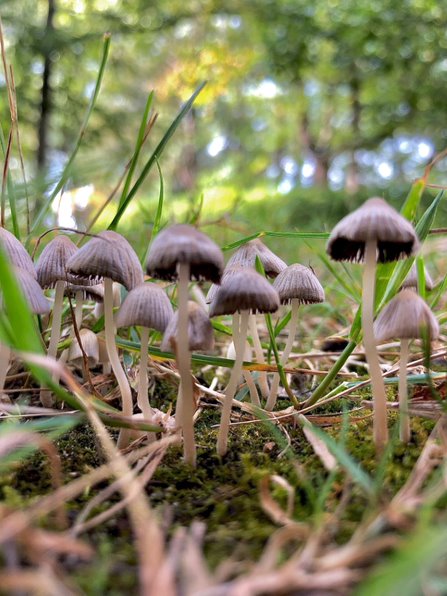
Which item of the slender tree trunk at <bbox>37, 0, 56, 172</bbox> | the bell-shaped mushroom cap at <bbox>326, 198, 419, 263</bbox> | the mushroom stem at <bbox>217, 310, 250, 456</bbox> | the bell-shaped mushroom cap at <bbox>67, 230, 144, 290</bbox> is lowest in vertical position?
the mushroom stem at <bbox>217, 310, 250, 456</bbox>

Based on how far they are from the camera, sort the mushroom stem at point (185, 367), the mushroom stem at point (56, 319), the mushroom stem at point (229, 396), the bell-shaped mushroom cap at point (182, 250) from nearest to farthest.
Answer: the bell-shaped mushroom cap at point (182, 250) < the mushroom stem at point (185, 367) < the mushroom stem at point (229, 396) < the mushroom stem at point (56, 319)

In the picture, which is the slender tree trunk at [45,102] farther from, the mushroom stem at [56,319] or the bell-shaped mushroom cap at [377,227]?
the bell-shaped mushroom cap at [377,227]

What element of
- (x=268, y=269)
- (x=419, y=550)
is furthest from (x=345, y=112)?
(x=419, y=550)

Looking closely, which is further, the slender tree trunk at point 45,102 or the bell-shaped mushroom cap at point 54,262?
the slender tree trunk at point 45,102

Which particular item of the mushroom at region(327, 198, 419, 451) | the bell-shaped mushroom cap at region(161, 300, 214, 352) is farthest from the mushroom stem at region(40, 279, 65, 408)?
the mushroom at region(327, 198, 419, 451)

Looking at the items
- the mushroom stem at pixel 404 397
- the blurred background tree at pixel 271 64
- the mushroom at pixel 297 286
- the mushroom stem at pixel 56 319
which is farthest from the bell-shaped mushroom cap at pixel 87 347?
the blurred background tree at pixel 271 64

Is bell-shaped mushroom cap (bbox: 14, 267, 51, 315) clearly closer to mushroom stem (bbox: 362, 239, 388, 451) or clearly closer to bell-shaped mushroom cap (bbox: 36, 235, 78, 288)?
bell-shaped mushroom cap (bbox: 36, 235, 78, 288)
